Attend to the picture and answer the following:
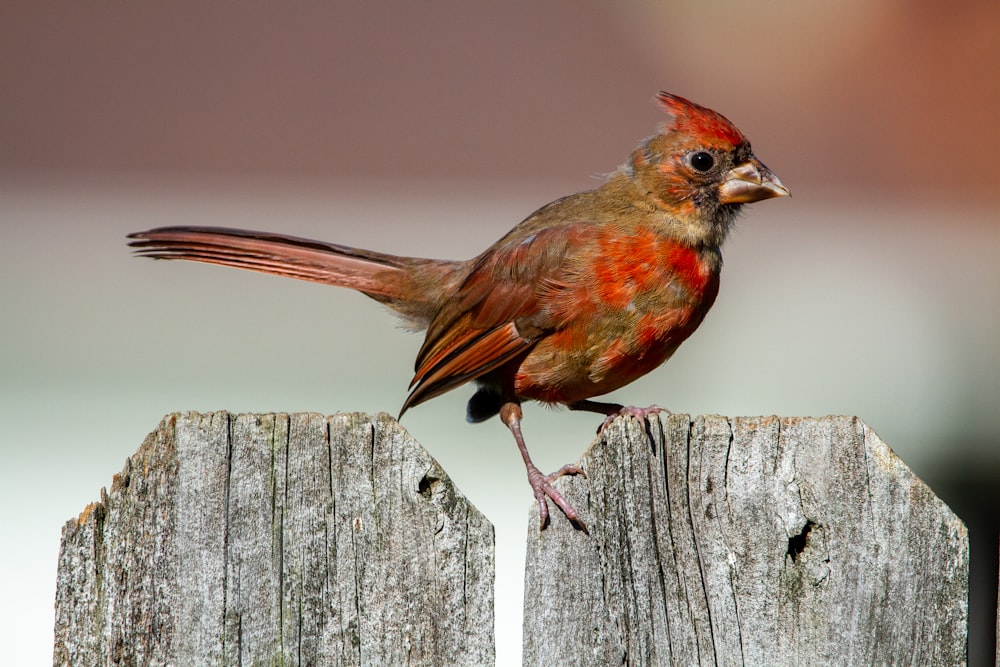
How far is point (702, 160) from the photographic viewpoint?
3695mm

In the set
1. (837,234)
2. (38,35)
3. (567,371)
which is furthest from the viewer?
(837,234)

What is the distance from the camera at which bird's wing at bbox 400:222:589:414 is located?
11.0 feet

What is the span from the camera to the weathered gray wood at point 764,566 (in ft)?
6.71

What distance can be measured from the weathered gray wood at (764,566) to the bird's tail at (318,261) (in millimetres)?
1875

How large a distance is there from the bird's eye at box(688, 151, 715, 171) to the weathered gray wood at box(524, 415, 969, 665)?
1745mm

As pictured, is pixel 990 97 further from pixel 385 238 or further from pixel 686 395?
pixel 385 238

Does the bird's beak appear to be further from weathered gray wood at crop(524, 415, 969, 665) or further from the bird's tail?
weathered gray wood at crop(524, 415, 969, 665)

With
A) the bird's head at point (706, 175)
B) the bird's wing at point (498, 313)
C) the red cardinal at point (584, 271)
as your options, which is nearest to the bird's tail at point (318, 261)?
the red cardinal at point (584, 271)

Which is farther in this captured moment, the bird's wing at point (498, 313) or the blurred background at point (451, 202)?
the blurred background at point (451, 202)

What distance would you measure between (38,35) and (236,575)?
3.08m

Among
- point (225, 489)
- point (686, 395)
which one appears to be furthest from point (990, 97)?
point (225, 489)

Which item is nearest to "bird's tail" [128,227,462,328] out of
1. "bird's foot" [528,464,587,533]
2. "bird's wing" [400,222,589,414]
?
"bird's wing" [400,222,589,414]

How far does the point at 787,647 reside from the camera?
2.05m

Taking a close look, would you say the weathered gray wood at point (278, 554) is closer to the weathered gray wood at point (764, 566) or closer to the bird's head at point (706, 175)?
the weathered gray wood at point (764, 566)
